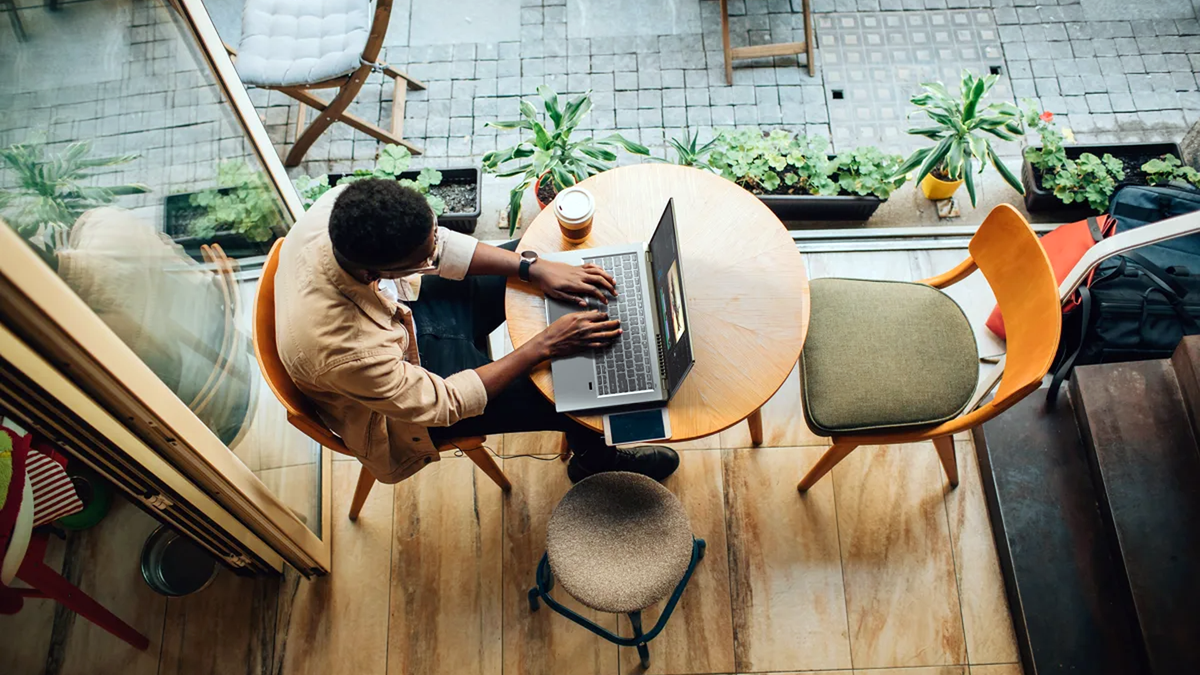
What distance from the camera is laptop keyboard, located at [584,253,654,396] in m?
1.83

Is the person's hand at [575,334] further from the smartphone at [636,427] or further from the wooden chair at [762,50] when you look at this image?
the wooden chair at [762,50]

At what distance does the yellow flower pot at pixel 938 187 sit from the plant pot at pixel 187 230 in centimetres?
249

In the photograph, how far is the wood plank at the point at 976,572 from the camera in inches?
91.6

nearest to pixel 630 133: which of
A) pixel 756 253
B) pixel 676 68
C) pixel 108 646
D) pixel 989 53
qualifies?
pixel 676 68

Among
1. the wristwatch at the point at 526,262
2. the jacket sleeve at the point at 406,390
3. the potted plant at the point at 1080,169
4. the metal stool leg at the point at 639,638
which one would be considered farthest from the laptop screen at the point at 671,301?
the potted plant at the point at 1080,169

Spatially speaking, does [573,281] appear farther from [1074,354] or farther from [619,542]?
[1074,354]

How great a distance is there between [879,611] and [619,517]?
101 cm

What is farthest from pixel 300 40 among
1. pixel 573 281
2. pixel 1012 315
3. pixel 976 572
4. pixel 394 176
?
pixel 976 572

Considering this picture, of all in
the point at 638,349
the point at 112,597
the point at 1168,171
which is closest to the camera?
the point at 638,349

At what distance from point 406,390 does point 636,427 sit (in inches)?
21.6

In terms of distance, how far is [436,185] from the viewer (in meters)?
2.98

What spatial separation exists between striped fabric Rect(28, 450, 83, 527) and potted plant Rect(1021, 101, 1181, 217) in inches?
131

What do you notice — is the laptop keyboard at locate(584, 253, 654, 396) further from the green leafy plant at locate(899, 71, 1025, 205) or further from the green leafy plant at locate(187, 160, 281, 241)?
the green leafy plant at locate(899, 71, 1025, 205)

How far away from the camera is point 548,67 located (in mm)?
3523
